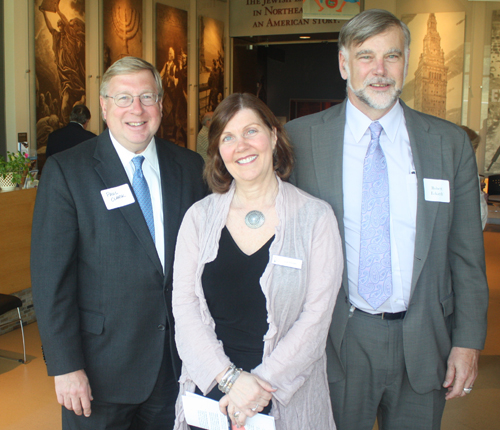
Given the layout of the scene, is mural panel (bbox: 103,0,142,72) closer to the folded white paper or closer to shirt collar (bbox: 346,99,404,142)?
shirt collar (bbox: 346,99,404,142)

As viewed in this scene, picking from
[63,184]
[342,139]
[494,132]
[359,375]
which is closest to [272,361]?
[359,375]

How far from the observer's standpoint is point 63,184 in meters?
1.95

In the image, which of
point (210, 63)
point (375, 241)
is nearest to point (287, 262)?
point (375, 241)

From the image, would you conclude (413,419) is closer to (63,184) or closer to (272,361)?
(272,361)

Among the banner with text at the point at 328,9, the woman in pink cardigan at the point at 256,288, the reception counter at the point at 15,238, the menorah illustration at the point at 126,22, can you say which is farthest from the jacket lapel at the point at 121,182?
the banner with text at the point at 328,9

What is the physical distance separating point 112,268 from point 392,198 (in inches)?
44.7

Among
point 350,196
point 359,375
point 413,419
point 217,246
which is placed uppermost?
point 350,196

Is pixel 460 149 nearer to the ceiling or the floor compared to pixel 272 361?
nearer to the ceiling

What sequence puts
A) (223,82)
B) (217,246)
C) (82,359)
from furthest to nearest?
(223,82), (82,359), (217,246)

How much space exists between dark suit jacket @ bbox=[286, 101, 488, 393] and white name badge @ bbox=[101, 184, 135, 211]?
740 mm

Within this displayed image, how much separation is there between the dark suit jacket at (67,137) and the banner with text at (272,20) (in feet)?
19.4

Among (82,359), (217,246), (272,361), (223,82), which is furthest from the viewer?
(223,82)

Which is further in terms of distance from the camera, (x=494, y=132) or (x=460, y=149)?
(x=494, y=132)

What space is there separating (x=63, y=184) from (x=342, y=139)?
1.12 m
